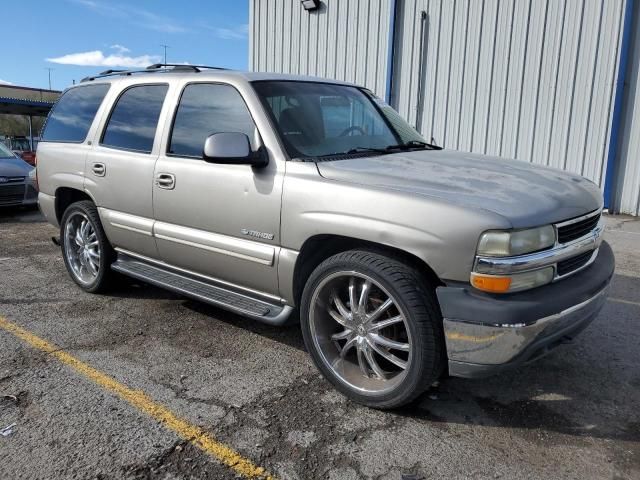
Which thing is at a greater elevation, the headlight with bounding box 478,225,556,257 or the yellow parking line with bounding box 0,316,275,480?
the headlight with bounding box 478,225,556,257

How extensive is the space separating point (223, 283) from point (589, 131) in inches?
333

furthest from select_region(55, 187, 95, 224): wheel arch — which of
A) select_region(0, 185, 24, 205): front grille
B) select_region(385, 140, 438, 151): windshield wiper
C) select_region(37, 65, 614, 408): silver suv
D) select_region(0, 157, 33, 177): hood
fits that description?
select_region(0, 157, 33, 177): hood

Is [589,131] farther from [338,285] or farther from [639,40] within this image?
[338,285]

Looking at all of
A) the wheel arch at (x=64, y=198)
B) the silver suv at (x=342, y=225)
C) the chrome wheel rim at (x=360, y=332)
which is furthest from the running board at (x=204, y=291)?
the wheel arch at (x=64, y=198)

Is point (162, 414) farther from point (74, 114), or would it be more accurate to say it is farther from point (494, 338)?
point (74, 114)

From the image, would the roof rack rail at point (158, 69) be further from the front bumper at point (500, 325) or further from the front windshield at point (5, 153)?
the front windshield at point (5, 153)

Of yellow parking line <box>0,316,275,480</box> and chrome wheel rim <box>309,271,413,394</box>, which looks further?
chrome wheel rim <box>309,271,413,394</box>

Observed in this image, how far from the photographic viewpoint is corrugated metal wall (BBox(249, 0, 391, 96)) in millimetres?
12219

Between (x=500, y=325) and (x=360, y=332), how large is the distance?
2.73ft

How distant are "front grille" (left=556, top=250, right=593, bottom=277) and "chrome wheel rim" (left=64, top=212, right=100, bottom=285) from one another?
3735mm

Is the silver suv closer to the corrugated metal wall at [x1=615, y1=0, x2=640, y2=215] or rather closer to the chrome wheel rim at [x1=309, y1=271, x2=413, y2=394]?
the chrome wheel rim at [x1=309, y1=271, x2=413, y2=394]

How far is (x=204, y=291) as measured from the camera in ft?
12.6

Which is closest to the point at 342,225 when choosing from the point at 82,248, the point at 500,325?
the point at 500,325

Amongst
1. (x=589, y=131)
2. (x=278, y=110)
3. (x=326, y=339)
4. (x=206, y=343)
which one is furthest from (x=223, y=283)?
(x=589, y=131)
